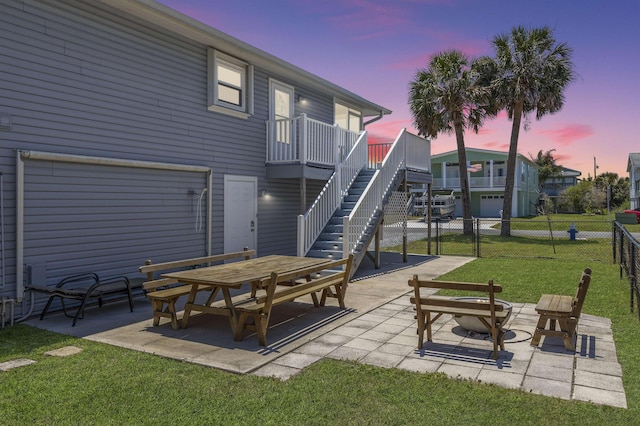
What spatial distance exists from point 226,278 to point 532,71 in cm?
2065

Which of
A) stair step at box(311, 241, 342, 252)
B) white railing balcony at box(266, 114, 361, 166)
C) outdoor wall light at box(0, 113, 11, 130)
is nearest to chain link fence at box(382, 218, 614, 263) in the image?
white railing balcony at box(266, 114, 361, 166)

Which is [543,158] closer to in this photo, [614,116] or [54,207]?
[614,116]

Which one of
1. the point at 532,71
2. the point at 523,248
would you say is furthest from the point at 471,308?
the point at 532,71

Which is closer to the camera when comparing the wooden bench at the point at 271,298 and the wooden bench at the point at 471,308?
the wooden bench at the point at 471,308

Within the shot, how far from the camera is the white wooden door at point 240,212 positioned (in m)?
10.5

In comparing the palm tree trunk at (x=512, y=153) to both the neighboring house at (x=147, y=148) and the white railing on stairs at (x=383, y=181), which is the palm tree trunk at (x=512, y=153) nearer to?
the white railing on stairs at (x=383, y=181)

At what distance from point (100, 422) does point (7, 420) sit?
72cm

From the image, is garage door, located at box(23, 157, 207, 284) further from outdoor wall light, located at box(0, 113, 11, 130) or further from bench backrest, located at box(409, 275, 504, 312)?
bench backrest, located at box(409, 275, 504, 312)

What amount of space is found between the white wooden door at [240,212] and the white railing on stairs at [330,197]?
151cm

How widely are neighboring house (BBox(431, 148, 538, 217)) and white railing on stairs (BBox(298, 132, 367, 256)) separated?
1212 inches

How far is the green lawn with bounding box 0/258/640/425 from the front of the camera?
3555 mm

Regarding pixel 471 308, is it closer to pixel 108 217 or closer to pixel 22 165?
pixel 108 217

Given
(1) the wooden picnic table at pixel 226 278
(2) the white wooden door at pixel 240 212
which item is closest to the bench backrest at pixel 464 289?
Answer: (1) the wooden picnic table at pixel 226 278

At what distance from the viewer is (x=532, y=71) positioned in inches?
854
